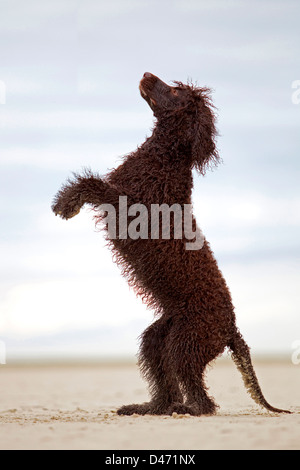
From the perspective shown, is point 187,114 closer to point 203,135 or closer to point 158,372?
point 203,135

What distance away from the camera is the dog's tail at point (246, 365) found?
8185 mm

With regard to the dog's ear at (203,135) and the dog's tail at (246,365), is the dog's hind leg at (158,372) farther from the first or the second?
the dog's ear at (203,135)

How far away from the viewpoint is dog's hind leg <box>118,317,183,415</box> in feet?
26.7

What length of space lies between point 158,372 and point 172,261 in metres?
1.56

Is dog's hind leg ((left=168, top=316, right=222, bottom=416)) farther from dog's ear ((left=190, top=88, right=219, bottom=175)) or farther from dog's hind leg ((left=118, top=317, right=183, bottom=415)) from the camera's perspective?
dog's ear ((left=190, top=88, right=219, bottom=175))

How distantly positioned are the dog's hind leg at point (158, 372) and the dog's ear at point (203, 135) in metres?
2.11

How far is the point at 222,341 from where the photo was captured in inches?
313

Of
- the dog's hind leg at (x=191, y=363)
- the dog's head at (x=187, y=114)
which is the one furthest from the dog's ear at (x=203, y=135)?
the dog's hind leg at (x=191, y=363)

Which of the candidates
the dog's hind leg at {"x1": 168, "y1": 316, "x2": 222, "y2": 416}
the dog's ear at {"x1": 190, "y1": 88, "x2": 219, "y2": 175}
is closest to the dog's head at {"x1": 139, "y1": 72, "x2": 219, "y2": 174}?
the dog's ear at {"x1": 190, "y1": 88, "x2": 219, "y2": 175}
